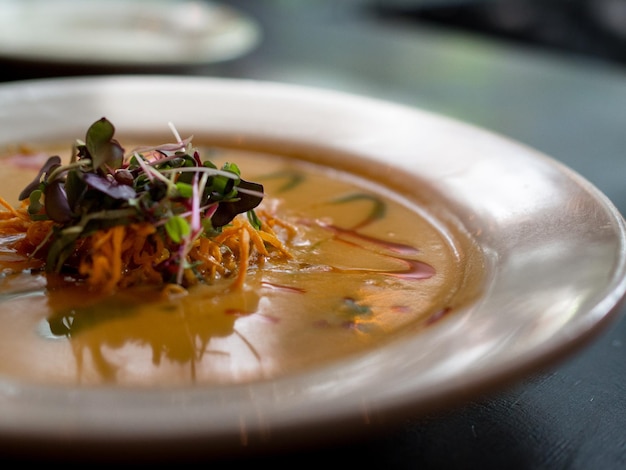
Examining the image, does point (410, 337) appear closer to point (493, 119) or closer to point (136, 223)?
point (136, 223)

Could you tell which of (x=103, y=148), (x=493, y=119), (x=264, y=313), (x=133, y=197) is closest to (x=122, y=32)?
(x=493, y=119)

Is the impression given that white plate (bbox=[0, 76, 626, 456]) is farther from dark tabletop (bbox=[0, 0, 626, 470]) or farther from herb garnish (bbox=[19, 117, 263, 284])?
herb garnish (bbox=[19, 117, 263, 284])

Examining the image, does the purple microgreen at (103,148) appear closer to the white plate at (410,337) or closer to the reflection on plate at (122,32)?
the white plate at (410,337)

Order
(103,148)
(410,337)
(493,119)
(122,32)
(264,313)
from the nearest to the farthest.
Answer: (410,337), (264,313), (103,148), (493,119), (122,32)

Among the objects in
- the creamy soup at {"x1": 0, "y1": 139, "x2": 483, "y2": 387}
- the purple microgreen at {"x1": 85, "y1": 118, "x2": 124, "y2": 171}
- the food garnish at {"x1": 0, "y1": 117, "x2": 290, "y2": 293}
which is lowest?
the creamy soup at {"x1": 0, "y1": 139, "x2": 483, "y2": 387}

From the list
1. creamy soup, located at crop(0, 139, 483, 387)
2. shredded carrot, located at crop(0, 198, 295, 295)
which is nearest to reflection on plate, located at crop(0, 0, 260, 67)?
creamy soup, located at crop(0, 139, 483, 387)
